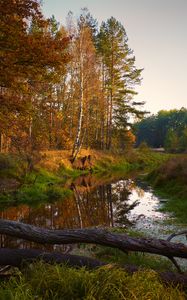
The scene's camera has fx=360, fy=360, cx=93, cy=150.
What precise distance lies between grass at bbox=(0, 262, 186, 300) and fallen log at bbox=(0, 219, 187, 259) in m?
0.90

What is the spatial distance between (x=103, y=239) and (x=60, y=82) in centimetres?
1667

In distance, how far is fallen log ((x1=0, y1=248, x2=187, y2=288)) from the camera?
247 inches

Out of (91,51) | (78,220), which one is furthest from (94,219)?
(91,51)

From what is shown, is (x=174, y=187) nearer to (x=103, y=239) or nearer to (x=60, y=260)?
(x=103, y=239)

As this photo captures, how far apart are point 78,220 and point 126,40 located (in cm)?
3722

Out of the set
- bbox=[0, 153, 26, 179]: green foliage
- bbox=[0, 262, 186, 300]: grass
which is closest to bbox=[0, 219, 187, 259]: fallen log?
bbox=[0, 262, 186, 300]: grass

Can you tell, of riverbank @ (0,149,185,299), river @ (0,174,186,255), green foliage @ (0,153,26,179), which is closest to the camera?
riverbank @ (0,149,185,299)

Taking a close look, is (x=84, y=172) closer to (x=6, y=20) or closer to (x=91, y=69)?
(x=91, y=69)

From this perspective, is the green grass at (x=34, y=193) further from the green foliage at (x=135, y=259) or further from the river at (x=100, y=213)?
the green foliage at (x=135, y=259)

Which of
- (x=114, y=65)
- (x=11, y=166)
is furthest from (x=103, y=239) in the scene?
(x=114, y=65)

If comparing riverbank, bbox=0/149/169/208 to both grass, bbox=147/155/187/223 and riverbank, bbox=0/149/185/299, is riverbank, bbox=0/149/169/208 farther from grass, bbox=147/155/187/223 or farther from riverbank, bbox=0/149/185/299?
grass, bbox=147/155/187/223

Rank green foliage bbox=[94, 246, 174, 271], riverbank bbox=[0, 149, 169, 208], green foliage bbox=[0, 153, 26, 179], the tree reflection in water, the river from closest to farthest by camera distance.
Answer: green foliage bbox=[94, 246, 174, 271] < the river < the tree reflection in water < riverbank bbox=[0, 149, 169, 208] < green foliage bbox=[0, 153, 26, 179]

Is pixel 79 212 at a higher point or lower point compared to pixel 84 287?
lower

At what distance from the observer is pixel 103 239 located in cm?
658
